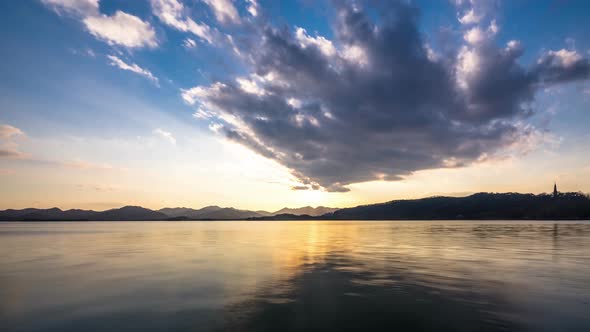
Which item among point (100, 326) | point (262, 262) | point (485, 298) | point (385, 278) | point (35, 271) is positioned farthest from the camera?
point (262, 262)

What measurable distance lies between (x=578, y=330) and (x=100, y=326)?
1754 centimetres

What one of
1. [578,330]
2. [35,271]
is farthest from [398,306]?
[35,271]

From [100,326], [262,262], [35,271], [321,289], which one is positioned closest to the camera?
[100,326]

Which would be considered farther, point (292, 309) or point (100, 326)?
point (292, 309)

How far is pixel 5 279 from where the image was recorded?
20609 mm

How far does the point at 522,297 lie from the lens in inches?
608

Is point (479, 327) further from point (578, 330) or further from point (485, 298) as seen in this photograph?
point (485, 298)

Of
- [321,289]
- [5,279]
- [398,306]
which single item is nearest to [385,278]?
[321,289]

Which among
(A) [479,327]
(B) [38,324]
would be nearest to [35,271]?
(B) [38,324]

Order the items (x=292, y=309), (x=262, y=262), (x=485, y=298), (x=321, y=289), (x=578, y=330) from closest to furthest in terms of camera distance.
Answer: (x=578, y=330)
(x=292, y=309)
(x=485, y=298)
(x=321, y=289)
(x=262, y=262)

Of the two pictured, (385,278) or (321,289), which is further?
(385,278)

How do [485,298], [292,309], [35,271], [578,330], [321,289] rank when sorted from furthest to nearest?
[35,271] → [321,289] → [485,298] → [292,309] → [578,330]

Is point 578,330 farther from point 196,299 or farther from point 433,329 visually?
point 196,299

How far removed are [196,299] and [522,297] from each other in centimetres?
1638
